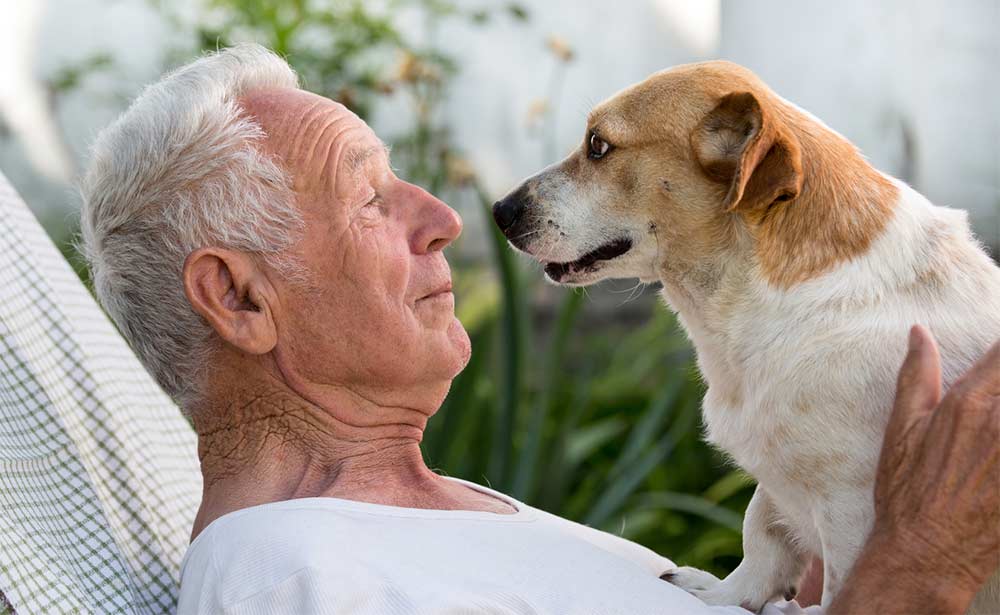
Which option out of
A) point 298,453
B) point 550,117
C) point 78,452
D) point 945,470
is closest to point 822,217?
point 945,470

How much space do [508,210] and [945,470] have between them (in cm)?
78

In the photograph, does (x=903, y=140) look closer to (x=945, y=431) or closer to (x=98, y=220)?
(x=945, y=431)

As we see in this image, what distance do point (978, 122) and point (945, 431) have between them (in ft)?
9.34

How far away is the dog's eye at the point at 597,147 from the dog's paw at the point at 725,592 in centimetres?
66

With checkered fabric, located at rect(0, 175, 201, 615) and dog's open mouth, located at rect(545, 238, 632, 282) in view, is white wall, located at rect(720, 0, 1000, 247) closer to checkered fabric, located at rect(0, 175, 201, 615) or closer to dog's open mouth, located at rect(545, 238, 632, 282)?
dog's open mouth, located at rect(545, 238, 632, 282)

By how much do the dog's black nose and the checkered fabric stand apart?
69cm

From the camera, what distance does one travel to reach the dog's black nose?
1765 mm

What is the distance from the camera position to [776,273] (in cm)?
147

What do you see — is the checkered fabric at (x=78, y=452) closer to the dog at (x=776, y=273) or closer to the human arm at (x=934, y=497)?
the dog at (x=776, y=273)

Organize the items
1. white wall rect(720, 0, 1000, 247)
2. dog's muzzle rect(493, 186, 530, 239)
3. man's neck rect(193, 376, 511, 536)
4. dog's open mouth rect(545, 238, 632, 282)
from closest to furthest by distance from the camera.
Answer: man's neck rect(193, 376, 511, 536) → dog's open mouth rect(545, 238, 632, 282) → dog's muzzle rect(493, 186, 530, 239) → white wall rect(720, 0, 1000, 247)

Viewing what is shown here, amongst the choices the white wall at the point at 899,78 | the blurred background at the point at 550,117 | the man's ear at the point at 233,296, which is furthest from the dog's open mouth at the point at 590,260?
the white wall at the point at 899,78

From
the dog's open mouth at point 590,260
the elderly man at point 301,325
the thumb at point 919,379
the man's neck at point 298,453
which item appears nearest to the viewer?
the thumb at point 919,379

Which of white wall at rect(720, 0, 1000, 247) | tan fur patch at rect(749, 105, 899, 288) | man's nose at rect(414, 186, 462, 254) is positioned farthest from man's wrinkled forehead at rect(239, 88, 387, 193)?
white wall at rect(720, 0, 1000, 247)

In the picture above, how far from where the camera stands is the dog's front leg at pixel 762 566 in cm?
156
